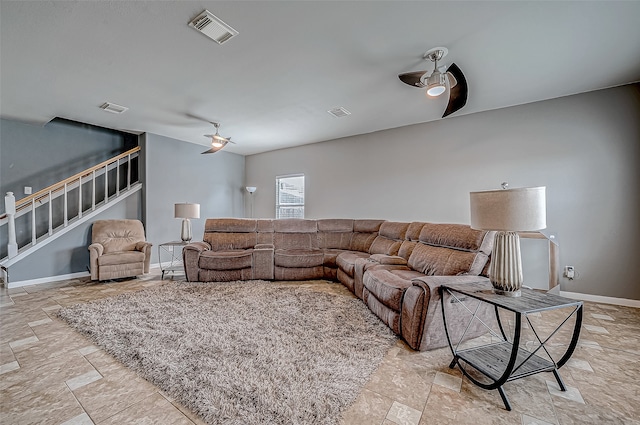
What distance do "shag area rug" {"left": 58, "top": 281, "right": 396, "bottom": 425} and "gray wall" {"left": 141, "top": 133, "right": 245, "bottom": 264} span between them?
225cm

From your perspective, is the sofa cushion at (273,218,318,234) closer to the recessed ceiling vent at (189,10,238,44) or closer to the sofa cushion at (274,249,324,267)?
the sofa cushion at (274,249,324,267)

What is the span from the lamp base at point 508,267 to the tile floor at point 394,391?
0.62 meters

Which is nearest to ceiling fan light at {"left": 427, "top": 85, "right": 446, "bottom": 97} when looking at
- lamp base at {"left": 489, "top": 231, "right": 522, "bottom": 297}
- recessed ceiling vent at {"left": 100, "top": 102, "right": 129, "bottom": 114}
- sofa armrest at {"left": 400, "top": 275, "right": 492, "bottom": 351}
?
lamp base at {"left": 489, "top": 231, "right": 522, "bottom": 297}

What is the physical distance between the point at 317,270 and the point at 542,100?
4003 mm

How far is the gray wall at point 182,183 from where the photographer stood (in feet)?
16.8

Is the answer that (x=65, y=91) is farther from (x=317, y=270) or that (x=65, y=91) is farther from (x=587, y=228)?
(x=587, y=228)

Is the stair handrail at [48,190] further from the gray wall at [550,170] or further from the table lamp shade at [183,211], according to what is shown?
the gray wall at [550,170]

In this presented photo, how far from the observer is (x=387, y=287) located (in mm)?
2439

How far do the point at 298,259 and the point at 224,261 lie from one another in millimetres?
1147

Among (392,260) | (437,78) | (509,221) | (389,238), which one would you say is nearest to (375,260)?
(392,260)

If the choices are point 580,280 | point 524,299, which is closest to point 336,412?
point 524,299

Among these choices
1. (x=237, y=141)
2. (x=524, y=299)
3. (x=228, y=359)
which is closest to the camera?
(x=524, y=299)

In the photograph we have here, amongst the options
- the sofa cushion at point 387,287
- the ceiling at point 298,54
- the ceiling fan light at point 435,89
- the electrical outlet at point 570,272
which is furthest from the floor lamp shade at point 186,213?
the electrical outlet at point 570,272

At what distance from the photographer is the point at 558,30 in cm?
220
